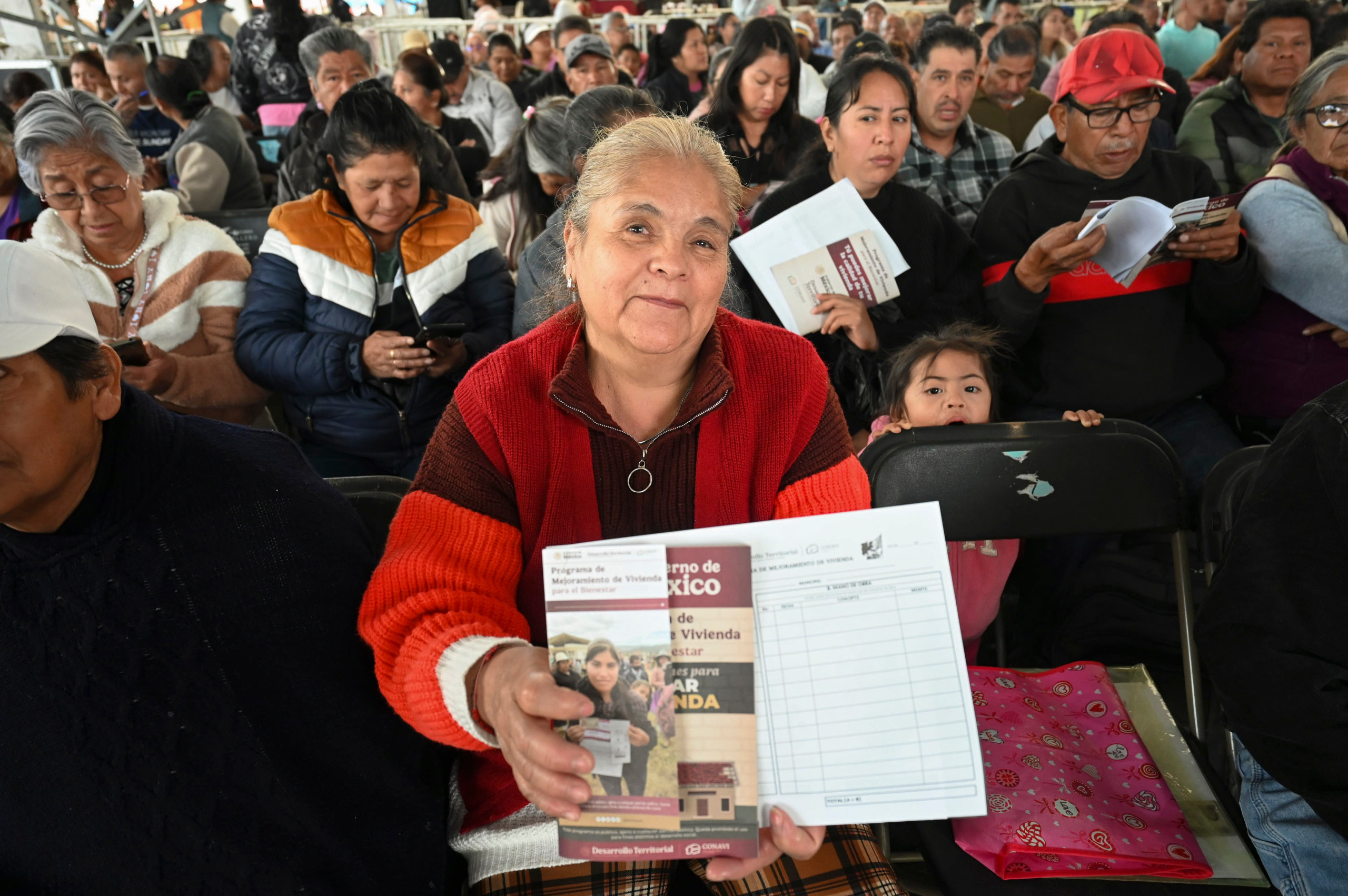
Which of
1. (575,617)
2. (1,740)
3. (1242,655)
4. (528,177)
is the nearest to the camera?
(575,617)

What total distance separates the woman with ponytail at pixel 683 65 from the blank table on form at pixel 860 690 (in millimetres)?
5767

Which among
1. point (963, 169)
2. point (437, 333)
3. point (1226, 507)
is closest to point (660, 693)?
point (1226, 507)

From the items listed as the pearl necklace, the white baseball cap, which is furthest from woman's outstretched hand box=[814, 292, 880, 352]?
the pearl necklace

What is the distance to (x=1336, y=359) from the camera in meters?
2.78

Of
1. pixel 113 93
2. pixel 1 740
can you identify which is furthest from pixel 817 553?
pixel 113 93

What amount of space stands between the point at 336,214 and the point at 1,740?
2017 mm

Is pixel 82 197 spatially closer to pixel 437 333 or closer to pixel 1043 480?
pixel 437 333

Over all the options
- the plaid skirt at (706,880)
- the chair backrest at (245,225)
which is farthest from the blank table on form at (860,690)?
the chair backrest at (245,225)

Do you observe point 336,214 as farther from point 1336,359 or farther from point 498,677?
point 1336,359

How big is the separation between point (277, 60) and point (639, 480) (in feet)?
18.5

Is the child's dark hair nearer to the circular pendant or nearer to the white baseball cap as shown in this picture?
the circular pendant

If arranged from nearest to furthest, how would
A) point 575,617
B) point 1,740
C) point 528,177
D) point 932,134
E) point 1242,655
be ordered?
point 575,617, point 1,740, point 1242,655, point 528,177, point 932,134

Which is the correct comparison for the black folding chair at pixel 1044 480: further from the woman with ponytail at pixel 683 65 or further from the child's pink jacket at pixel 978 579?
the woman with ponytail at pixel 683 65

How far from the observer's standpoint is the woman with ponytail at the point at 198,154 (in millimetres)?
4328
